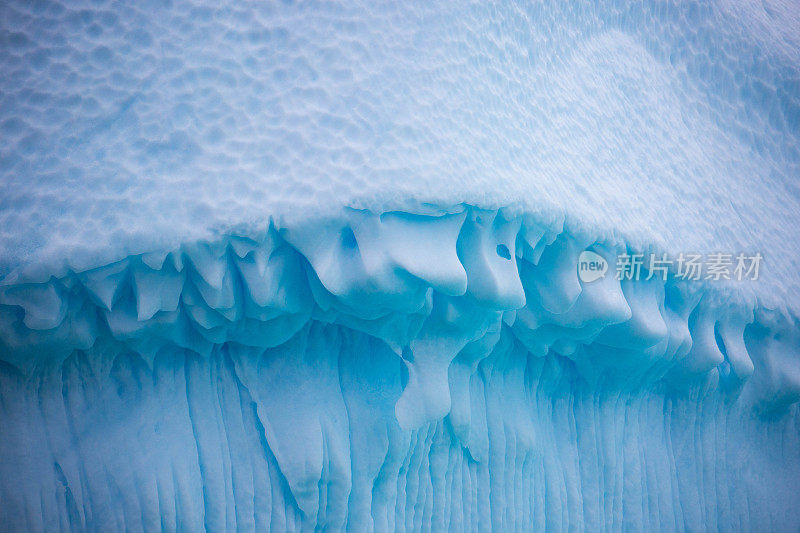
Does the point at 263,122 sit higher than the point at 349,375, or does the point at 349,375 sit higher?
the point at 263,122

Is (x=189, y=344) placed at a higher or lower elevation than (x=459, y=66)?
lower

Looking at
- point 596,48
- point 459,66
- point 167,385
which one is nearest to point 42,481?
point 167,385

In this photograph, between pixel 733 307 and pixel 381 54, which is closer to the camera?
pixel 381 54

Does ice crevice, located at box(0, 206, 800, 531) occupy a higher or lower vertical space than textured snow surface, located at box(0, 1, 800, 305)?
lower

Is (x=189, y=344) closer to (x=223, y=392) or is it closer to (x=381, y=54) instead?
(x=223, y=392)

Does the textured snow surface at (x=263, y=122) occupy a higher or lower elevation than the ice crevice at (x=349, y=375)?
higher
